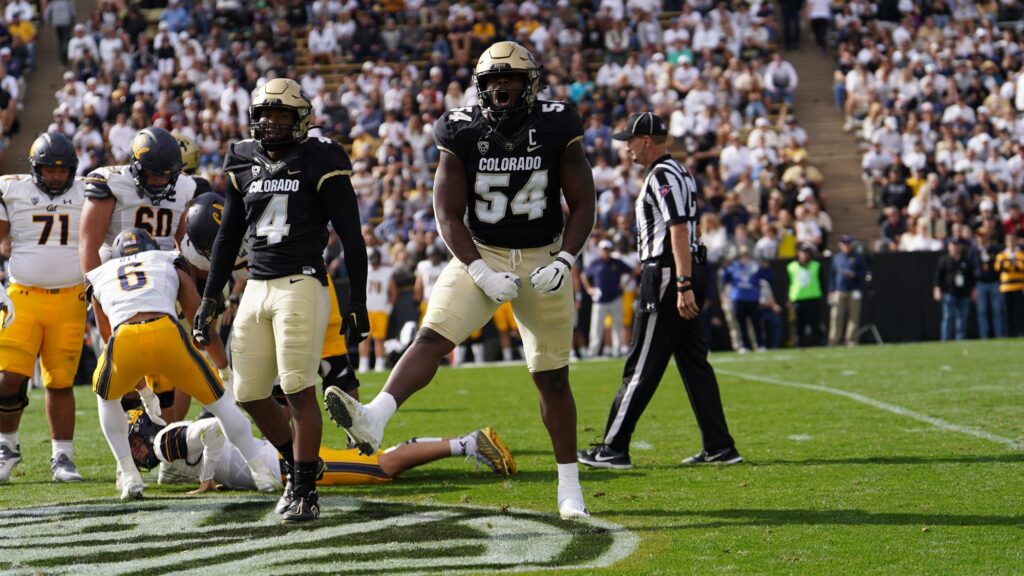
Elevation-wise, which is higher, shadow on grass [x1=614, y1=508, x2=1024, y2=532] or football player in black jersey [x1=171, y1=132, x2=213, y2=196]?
football player in black jersey [x1=171, y1=132, x2=213, y2=196]

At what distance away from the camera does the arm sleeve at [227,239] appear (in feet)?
18.9

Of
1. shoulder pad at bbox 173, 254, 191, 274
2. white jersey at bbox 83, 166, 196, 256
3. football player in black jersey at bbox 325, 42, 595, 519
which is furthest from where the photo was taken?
white jersey at bbox 83, 166, 196, 256

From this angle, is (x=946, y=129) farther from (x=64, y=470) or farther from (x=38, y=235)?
(x=64, y=470)

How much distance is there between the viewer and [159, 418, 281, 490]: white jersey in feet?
21.0

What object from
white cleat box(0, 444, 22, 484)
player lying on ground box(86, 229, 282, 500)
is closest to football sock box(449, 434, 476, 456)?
player lying on ground box(86, 229, 282, 500)

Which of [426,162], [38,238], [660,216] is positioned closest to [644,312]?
[660,216]

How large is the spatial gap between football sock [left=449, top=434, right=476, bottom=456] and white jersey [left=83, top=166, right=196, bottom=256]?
1900mm

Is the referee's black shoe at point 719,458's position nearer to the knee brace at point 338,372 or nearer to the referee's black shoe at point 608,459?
the referee's black shoe at point 608,459

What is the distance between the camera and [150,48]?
2302 centimetres

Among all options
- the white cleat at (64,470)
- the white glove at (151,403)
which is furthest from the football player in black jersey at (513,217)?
the white cleat at (64,470)

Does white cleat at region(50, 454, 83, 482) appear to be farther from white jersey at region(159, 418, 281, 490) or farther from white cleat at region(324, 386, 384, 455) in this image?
white cleat at region(324, 386, 384, 455)

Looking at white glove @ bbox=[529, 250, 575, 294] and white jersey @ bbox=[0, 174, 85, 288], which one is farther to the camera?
white jersey @ bbox=[0, 174, 85, 288]

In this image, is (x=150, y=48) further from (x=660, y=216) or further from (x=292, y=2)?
(x=660, y=216)

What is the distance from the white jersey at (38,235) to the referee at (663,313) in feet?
A: 10.0
